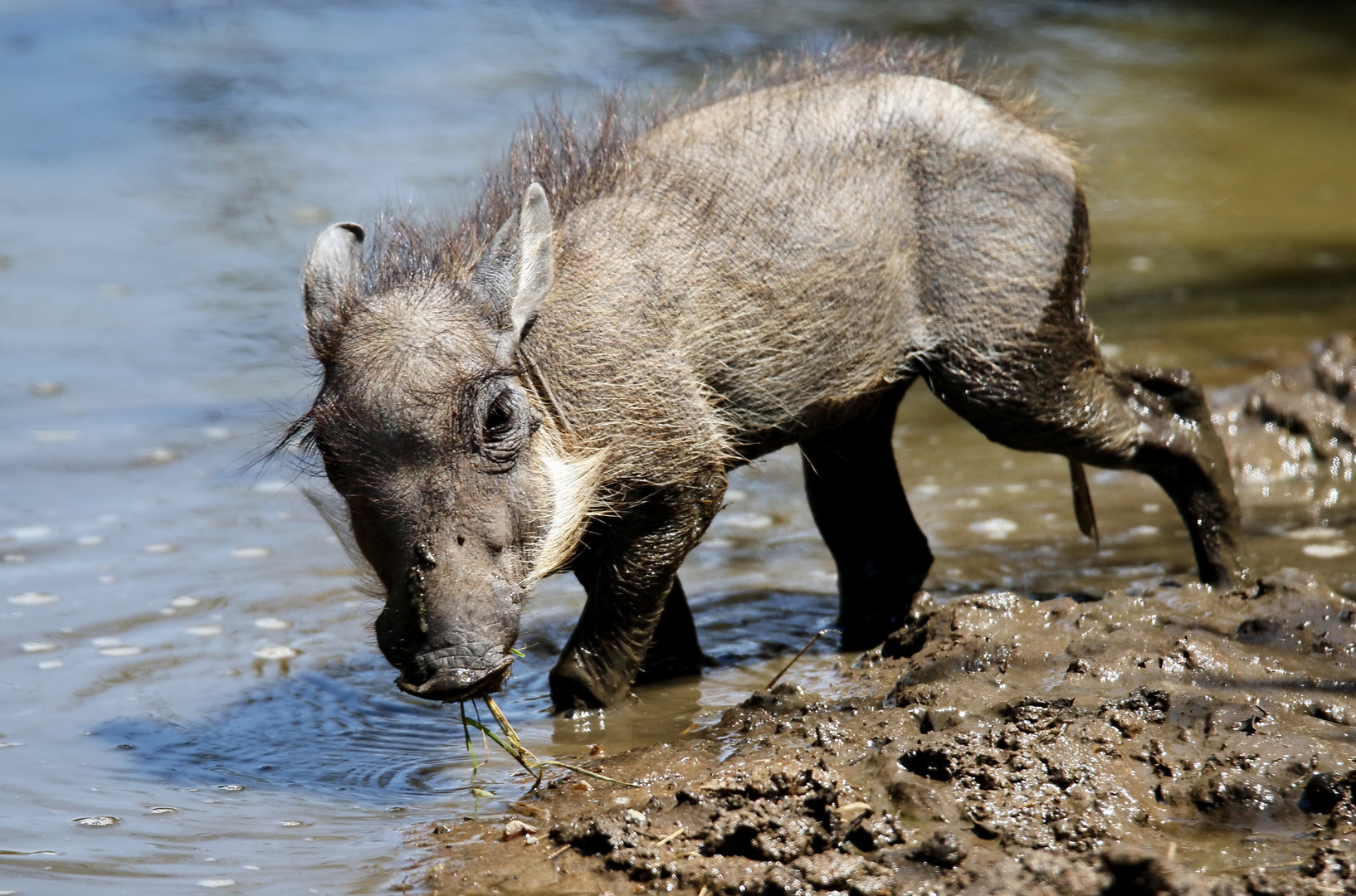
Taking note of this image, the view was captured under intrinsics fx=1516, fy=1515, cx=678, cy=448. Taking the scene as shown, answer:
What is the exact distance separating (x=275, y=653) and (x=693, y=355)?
83.6 inches

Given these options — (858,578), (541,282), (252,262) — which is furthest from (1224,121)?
(541,282)

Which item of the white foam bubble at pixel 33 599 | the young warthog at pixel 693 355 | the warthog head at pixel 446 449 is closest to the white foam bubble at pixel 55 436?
the white foam bubble at pixel 33 599

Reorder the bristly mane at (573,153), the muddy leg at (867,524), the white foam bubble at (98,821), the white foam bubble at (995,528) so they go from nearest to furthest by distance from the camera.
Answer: the white foam bubble at (98,821) → the bristly mane at (573,153) → the muddy leg at (867,524) → the white foam bubble at (995,528)

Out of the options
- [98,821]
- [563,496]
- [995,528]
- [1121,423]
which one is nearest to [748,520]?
[995,528]

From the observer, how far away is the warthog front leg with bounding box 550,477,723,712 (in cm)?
496

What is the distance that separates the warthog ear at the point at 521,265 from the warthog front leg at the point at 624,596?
0.81 meters

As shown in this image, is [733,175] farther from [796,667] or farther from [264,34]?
[264,34]

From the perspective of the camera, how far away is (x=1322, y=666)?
15.3ft

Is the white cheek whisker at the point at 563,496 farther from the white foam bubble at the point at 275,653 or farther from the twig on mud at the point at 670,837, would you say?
the white foam bubble at the point at 275,653

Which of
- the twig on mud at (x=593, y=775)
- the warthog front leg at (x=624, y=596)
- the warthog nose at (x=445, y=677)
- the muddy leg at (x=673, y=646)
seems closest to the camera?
the warthog nose at (x=445, y=677)

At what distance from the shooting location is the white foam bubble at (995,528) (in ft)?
22.6

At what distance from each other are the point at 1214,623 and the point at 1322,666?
0.41m

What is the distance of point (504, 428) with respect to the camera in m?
4.38

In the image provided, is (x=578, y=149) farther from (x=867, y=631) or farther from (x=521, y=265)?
(x=867, y=631)
